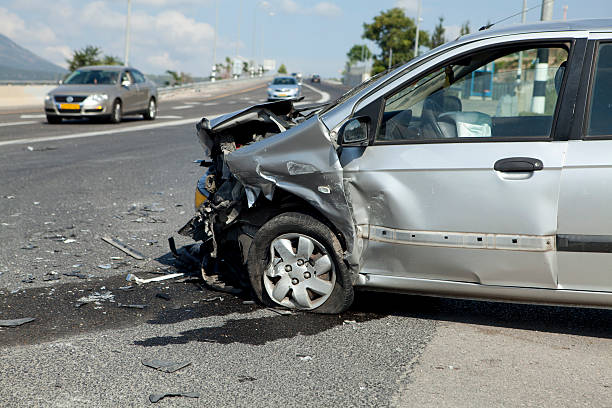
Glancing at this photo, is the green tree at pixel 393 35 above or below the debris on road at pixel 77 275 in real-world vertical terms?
above

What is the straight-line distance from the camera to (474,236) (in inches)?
168

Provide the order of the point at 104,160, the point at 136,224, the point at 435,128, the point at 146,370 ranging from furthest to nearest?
the point at 104,160 → the point at 136,224 → the point at 435,128 → the point at 146,370

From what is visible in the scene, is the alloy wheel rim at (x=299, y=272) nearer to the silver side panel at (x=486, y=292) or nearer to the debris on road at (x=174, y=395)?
the silver side panel at (x=486, y=292)

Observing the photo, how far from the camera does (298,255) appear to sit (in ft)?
15.7

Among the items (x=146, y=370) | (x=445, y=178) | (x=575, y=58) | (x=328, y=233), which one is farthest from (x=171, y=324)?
(x=575, y=58)

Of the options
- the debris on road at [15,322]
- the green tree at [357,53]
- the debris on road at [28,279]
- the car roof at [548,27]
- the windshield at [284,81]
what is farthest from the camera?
the green tree at [357,53]

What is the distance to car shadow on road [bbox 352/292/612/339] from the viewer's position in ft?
15.4

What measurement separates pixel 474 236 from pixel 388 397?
48.3 inches

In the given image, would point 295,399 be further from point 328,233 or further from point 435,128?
point 435,128

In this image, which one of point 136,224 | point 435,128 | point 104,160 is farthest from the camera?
point 104,160

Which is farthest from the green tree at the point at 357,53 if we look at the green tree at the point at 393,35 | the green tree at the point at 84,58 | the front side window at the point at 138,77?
the front side window at the point at 138,77

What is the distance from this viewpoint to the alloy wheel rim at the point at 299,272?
15.6 ft

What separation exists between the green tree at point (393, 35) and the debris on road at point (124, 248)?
271 ft

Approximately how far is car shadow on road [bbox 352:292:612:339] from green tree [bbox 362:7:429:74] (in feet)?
276
